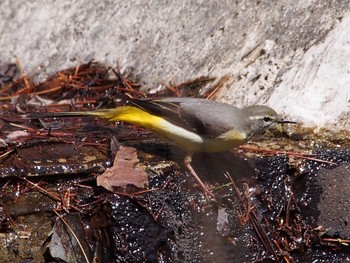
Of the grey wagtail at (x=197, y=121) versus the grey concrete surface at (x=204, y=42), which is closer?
the grey wagtail at (x=197, y=121)

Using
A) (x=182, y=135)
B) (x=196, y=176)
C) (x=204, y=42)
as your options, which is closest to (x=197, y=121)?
(x=182, y=135)

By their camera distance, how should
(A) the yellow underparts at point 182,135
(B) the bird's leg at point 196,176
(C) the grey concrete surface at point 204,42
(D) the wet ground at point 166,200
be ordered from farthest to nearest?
1. (C) the grey concrete surface at point 204,42
2. (A) the yellow underparts at point 182,135
3. (B) the bird's leg at point 196,176
4. (D) the wet ground at point 166,200

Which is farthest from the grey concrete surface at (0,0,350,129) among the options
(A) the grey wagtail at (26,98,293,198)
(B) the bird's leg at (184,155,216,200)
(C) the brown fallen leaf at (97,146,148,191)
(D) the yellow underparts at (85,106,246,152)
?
(C) the brown fallen leaf at (97,146,148,191)

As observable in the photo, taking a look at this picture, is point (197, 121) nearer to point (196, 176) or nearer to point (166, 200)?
point (196, 176)

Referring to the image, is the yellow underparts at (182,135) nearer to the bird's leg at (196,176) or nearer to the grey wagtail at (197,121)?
the grey wagtail at (197,121)

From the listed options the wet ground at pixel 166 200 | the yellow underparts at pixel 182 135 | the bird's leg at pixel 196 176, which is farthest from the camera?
the yellow underparts at pixel 182 135

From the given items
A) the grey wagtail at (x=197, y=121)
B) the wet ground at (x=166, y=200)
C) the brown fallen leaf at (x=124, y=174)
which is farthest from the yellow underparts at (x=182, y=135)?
the brown fallen leaf at (x=124, y=174)
